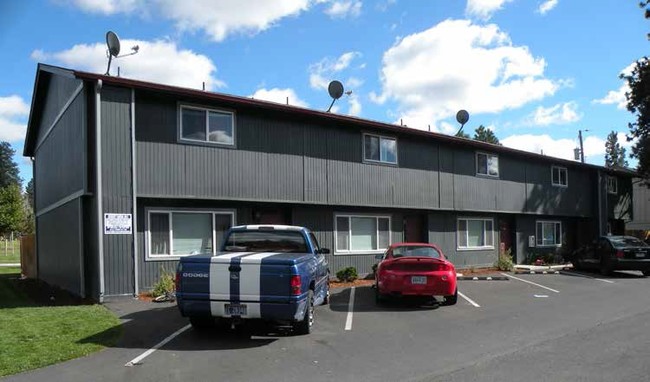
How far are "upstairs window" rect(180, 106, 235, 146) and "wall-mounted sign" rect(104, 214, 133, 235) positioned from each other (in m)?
2.67

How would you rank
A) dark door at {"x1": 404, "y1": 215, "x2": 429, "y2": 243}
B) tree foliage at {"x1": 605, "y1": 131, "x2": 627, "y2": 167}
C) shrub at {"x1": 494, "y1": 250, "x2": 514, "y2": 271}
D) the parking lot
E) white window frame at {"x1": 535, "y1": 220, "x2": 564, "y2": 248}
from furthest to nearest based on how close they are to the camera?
tree foliage at {"x1": 605, "y1": 131, "x2": 627, "y2": 167} → white window frame at {"x1": 535, "y1": 220, "x2": 564, "y2": 248} → shrub at {"x1": 494, "y1": 250, "x2": 514, "y2": 271} → dark door at {"x1": 404, "y1": 215, "x2": 429, "y2": 243} → the parking lot

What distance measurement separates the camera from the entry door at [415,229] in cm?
2212

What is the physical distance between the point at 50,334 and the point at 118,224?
4.67 m

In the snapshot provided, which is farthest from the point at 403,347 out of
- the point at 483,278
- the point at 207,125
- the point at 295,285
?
the point at 483,278

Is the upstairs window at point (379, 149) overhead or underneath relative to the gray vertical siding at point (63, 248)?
overhead

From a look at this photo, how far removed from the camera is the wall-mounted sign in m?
13.7

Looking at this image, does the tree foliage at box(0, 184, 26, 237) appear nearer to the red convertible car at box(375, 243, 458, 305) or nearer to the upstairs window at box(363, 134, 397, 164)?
the upstairs window at box(363, 134, 397, 164)

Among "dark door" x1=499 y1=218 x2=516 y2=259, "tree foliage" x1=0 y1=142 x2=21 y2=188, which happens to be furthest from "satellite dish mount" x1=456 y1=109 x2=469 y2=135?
"tree foliage" x1=0 y1=142 x2=21 y2=188

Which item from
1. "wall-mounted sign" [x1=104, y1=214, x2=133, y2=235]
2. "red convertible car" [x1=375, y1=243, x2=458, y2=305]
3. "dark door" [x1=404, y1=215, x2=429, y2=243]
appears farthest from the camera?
"dark door" [x1=404, y1=215, x2=429, y2=243]

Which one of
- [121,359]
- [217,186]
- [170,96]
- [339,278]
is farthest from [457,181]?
[121,359]

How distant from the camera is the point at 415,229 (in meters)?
22.6

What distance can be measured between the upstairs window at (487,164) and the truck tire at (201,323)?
1723 centimetres

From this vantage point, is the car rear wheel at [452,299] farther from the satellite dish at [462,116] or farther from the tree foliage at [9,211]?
the tree foliage at [9,211]

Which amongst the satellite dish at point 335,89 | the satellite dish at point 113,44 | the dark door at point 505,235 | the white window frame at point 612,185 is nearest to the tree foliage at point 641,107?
the white window frame at point 612,185
